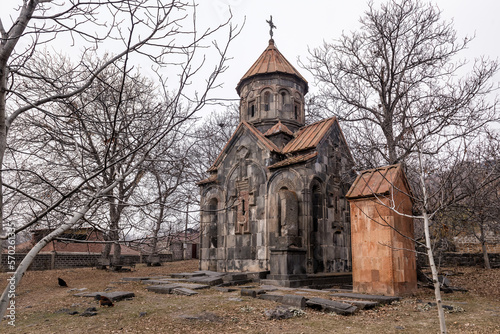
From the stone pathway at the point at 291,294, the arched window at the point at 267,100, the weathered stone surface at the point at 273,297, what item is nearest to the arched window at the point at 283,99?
the arched window at the point at 267,100

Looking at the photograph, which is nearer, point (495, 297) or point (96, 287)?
point (495, 297)

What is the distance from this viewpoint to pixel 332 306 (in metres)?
7.52

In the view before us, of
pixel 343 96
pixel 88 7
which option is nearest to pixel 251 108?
pixel 343 96

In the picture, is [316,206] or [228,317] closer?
[228,317]

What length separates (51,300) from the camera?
9.48 m

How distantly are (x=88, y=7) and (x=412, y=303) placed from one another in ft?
28.6

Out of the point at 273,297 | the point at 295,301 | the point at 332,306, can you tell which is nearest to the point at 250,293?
the point at 273,297

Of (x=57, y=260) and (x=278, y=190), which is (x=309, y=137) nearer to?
(x=278, y=190)

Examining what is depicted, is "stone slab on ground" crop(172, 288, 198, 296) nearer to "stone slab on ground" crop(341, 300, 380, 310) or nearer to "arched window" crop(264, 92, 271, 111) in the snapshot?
"stone slab on ground" crop(341, 300, 380, 310)

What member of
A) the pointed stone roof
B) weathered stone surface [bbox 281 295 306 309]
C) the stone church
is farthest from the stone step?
the pointed stone roof

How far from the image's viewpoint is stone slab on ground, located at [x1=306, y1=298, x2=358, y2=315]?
24.2ft

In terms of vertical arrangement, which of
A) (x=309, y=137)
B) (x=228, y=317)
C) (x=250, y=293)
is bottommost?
(x=228, y=317)

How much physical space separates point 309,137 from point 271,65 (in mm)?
5028

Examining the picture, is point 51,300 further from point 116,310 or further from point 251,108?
point 251,108
